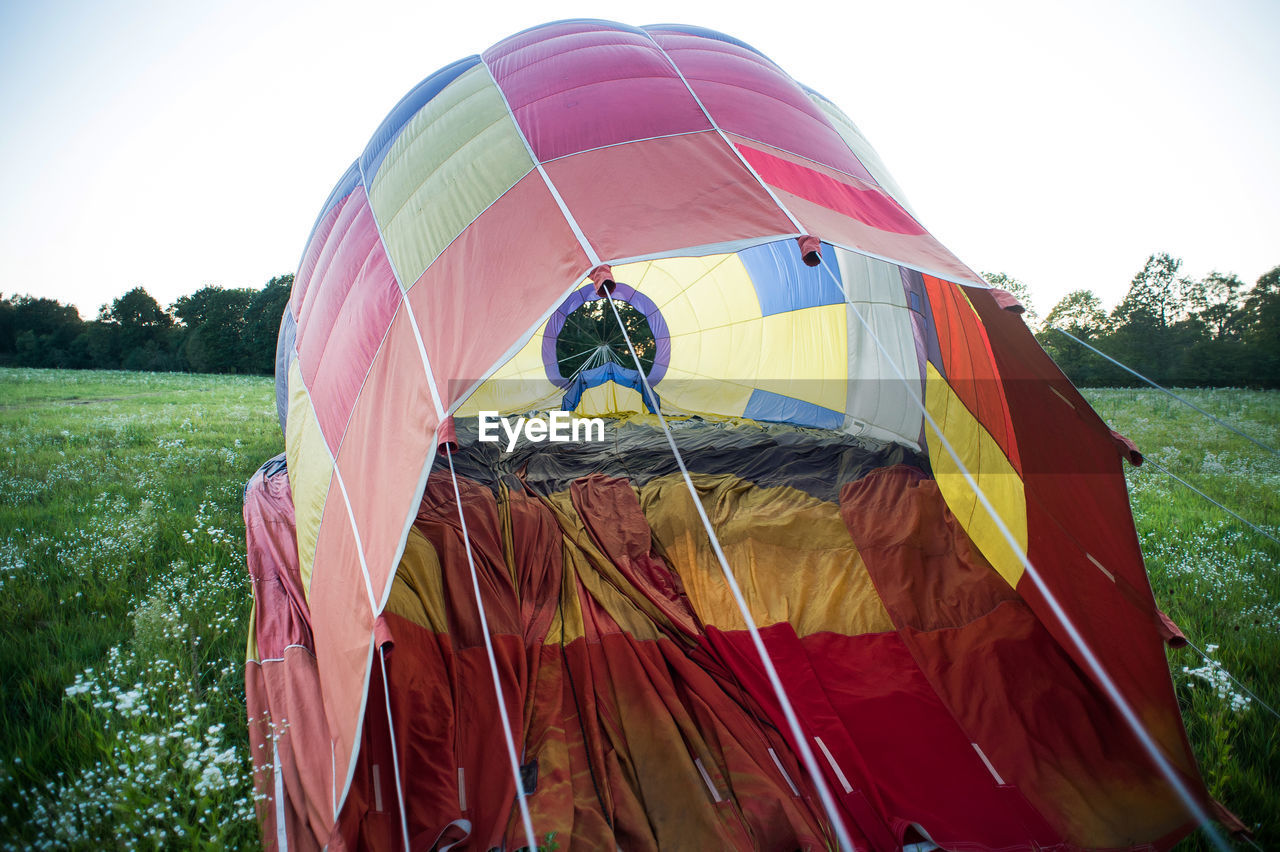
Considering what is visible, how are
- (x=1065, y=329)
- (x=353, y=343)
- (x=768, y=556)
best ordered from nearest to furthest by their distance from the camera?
(x=353, y=343) < (x=768, y=556) < (x=1065, y=329)

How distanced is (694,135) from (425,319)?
3.85 ft

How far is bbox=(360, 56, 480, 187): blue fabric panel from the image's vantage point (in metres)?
2.77

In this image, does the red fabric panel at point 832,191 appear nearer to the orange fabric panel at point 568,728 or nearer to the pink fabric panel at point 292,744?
the orange fabric panel at point 568,728

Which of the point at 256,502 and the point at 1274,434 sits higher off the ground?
the point at 1274,434

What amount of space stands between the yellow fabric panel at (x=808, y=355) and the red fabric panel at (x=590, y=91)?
2.51 metres

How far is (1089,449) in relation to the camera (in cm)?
202

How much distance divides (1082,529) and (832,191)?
1.45 meters

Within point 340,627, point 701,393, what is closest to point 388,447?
point 340,627

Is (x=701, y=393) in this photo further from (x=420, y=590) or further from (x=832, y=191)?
(x=420, y=590)

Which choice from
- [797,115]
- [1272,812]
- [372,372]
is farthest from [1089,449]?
[372,372]

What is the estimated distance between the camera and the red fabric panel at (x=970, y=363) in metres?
2.35

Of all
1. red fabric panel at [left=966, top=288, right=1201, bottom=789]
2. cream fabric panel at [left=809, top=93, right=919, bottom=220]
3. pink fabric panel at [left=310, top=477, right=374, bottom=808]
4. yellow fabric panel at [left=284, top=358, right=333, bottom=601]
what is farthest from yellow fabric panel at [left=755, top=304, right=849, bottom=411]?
pink fabric panel at [left=310, top=477, right=374, bottom=808]

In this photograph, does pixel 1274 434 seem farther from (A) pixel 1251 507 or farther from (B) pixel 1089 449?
(B) pixel 1089 449

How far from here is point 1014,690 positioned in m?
1.85
